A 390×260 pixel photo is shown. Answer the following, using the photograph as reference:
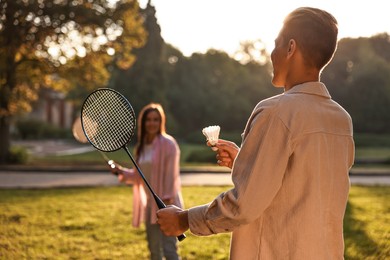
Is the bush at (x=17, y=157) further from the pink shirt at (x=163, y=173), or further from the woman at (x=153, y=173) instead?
the pink shirt at (x=163, y=173)

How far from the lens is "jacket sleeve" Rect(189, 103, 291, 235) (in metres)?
2.12

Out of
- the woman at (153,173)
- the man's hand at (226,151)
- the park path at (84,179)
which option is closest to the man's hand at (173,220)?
the man's hand at (226,151)

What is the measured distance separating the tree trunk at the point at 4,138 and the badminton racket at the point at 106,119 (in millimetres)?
20202

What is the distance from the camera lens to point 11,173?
64.0 feet

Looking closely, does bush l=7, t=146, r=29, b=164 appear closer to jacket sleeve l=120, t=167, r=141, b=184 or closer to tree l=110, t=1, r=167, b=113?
jacket sleeve l=120, t=167, r=141, b=184

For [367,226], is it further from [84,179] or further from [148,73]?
[148,73]

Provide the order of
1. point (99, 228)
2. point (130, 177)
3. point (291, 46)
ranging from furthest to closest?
point (99, 228) < point (130, 177) < point (291, 46)

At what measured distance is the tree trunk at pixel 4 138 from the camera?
2288cm

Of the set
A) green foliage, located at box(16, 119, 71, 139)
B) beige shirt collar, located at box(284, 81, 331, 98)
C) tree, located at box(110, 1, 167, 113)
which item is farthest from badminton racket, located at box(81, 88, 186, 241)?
green foliage, located at box(16, 119, 71, 139)

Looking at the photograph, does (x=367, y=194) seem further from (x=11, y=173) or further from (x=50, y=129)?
(x=50, y=129)

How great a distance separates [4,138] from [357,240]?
18.0m

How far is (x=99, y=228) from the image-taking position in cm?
915

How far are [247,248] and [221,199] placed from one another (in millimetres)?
218

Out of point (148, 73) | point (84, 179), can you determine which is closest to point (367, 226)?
point (84, 179)
